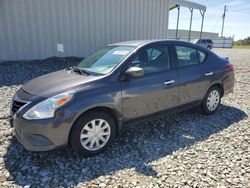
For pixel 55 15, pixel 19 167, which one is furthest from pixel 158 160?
pixel 55 15

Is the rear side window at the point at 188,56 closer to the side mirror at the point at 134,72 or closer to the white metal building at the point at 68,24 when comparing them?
the side mirror at the point at 134,72

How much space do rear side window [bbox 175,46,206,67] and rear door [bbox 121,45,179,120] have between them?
10.6 inches

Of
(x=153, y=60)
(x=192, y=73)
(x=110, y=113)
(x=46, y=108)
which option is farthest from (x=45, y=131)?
(x=192, y=73)

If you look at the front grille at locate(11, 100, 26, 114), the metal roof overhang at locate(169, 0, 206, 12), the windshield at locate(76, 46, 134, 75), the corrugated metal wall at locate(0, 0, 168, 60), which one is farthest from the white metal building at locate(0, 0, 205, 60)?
the front grille at locate(11, 100, 26, 114)

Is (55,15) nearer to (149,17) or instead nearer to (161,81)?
(149,17)

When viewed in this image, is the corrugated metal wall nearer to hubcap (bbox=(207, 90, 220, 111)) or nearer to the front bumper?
hubcap (bbox=(207, 90, 220, 111))

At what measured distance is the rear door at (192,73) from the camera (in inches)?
154

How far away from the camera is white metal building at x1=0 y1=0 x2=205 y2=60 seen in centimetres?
854

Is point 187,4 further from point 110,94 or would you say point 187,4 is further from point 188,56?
point 110,94

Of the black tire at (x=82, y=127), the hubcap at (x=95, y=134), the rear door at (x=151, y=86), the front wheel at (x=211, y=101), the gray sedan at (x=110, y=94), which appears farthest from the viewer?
the front wheel at (x=211, y=101)

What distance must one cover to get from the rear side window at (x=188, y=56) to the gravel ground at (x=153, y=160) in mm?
1151

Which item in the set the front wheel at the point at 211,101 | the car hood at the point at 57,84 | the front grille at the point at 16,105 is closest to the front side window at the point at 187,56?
the front wheel at the point at 211,101

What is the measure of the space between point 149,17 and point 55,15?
460cm

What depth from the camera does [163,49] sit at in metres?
3.77
